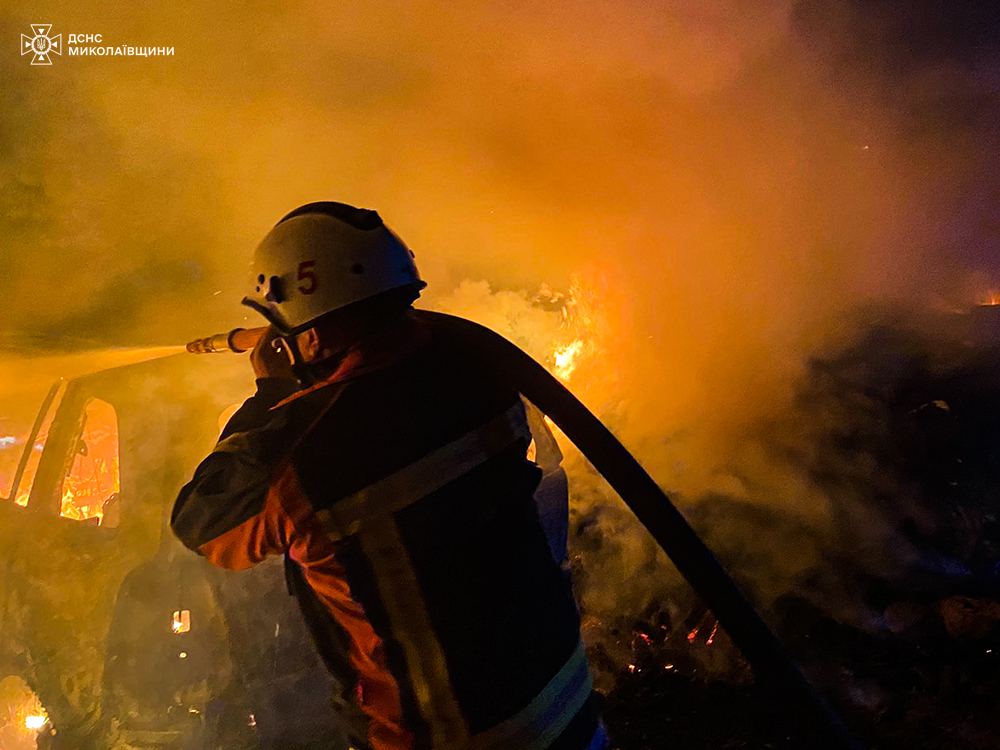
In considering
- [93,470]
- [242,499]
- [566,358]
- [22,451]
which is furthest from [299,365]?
[93,470]

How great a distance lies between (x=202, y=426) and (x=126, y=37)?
3.39m

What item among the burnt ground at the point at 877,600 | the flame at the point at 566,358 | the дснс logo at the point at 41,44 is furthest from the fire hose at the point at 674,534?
the flame at the point at 566,358

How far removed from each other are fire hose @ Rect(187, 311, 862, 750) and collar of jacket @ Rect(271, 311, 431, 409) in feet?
0.51

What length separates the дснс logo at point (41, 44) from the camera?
3.75m

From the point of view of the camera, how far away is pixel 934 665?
3.39 meters

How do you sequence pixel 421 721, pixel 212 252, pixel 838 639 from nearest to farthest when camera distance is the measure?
pixel 421 721, pixel 838 639, pixel 212 252

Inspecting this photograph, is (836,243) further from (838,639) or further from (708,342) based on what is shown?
(838,639)

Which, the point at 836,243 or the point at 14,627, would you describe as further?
the point at 836,243

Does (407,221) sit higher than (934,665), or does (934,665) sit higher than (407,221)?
(407,221)

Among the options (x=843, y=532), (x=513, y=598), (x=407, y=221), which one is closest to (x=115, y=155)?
(x=407, y=221)

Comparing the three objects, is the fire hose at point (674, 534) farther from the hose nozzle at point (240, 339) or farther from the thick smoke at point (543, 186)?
the thick smoke at point (543, 186)

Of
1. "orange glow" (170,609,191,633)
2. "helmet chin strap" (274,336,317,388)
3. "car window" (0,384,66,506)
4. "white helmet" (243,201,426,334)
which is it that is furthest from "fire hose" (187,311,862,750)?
"car window" (0,384,66,506)

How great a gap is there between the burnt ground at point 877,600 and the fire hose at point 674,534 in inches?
50.0

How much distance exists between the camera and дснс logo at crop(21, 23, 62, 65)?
12.3ft
